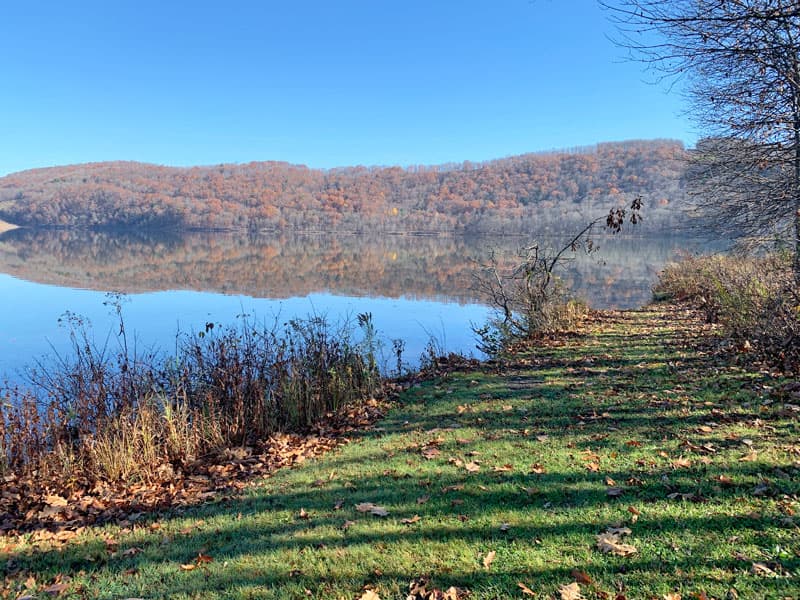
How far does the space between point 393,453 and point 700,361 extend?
5848 mm

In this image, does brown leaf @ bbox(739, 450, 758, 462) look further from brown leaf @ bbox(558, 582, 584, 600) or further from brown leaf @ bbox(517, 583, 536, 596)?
brown leaf @ bbox(517, 583, 536, 596)

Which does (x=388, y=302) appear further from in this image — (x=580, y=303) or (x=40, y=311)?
(x=40, y=311)

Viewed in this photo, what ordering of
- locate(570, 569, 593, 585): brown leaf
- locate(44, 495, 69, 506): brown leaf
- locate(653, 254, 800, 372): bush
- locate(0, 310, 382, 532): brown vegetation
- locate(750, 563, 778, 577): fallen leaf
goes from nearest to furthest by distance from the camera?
locate(750, 563, 778, 577): fallen leaf < locate(570, 569, 593, 585): brown leaf < locate(44, 495, 69, 506): brown leaf < locate(0, 310, 382, 532): brown vegetation < locate(653, 254, 800, 372): bush

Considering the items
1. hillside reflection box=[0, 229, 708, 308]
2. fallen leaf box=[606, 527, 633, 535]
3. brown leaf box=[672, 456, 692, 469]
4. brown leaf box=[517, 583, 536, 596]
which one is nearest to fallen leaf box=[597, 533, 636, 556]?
fallen leaf box=[606, 527, 633, 535]

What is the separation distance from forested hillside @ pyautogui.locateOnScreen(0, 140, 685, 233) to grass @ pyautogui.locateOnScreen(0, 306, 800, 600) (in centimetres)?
7411

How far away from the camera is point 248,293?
24984mm

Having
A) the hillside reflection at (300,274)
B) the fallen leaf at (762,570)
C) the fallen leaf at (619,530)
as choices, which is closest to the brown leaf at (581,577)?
the fallen leaf at (619,530)

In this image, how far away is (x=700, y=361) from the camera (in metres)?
8.48

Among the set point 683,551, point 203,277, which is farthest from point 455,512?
point 203,277

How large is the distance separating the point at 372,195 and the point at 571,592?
123408 millimetres

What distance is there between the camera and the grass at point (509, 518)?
10.8 ft

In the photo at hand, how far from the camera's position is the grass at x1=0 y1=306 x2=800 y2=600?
3.30 m

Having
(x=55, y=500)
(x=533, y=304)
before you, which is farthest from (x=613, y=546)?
(x=533, y=304)

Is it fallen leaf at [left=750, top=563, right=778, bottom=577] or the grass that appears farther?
the grass
